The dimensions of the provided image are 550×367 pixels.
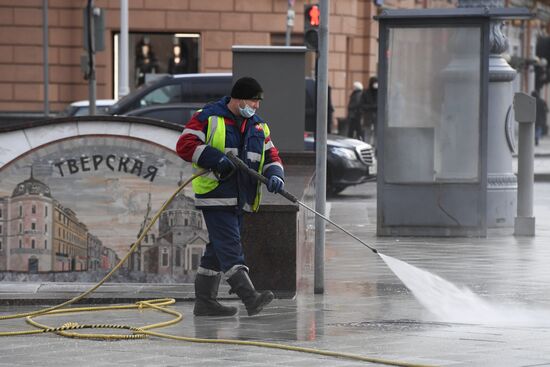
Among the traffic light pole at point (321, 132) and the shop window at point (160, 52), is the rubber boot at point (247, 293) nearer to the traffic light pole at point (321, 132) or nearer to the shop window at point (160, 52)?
the traffic light pole at point (321, 132)

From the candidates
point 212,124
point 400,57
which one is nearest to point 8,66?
point 400,57

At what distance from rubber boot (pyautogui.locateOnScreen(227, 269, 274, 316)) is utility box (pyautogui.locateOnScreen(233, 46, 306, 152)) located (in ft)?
14.0

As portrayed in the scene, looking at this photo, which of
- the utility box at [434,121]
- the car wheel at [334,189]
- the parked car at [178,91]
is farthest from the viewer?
the parked car at [178,91]

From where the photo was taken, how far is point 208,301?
10.2 metres

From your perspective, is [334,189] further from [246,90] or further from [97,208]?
[246,90]

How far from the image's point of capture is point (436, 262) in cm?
1389

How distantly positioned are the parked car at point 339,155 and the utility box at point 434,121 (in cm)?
543

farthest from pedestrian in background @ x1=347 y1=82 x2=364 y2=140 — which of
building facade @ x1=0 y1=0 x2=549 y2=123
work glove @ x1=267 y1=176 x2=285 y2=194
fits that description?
work glove @ x1=267 y1=176 x2=285 y2=194

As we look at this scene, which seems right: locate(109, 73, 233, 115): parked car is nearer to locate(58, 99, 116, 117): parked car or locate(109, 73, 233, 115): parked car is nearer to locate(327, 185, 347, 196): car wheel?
locate(58, 99, 116, 117): parked car

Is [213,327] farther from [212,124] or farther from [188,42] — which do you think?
[188,42]

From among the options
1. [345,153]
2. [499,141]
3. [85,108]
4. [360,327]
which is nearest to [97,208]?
[360,327]

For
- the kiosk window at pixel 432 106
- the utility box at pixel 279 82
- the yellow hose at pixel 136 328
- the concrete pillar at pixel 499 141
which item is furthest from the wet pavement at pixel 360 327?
the concrete pillar at pixel 499 141

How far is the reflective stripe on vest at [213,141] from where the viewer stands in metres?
10.0

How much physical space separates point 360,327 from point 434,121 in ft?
25.6
